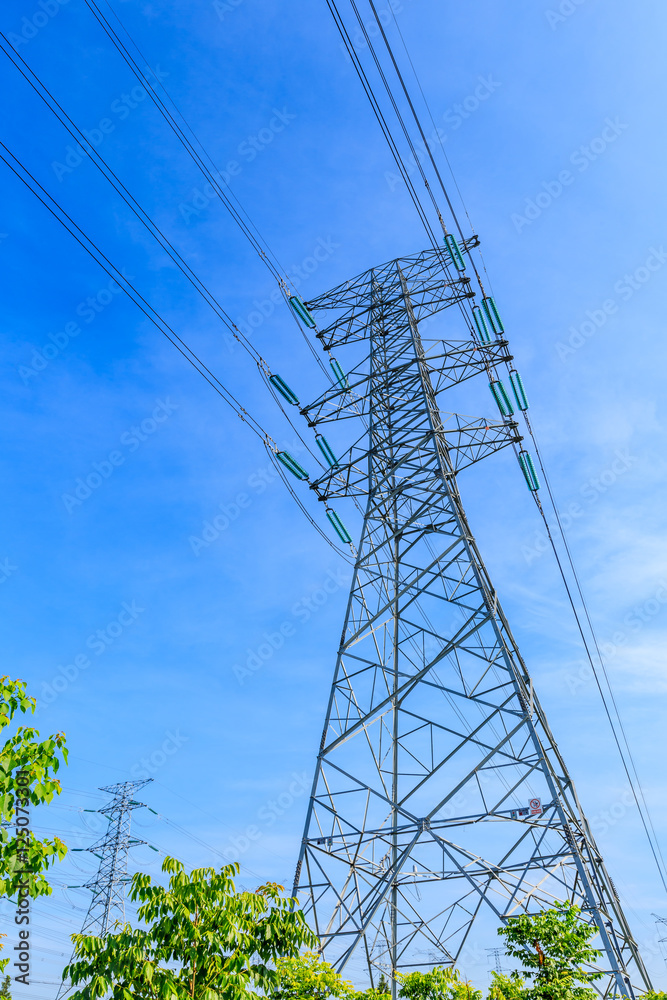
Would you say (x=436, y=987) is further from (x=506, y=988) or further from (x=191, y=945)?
(x=191, y=945)

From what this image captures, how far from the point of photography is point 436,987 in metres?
12.2

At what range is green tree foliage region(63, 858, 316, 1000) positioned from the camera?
7809mm

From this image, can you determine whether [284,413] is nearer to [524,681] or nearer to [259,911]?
[524,681]

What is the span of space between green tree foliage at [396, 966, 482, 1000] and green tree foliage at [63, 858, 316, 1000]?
3698 mm

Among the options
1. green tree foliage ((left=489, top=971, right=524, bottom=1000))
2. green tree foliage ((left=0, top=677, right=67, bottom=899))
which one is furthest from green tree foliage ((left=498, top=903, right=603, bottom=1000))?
green tree foliage ((left=0, top=677, right=67, bottom=899))

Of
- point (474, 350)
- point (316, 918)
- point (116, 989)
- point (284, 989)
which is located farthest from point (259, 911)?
point (474, 350)

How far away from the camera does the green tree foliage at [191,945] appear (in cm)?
781

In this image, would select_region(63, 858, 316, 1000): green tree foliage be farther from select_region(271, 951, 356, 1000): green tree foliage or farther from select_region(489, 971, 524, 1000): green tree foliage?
select_region(489, 971, 524, 1000): green tree foliage

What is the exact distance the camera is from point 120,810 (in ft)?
147

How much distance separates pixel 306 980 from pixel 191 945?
2278 mm

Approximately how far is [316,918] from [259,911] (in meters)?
3.29

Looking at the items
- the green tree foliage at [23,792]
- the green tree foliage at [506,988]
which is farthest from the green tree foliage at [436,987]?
the green tree foliage at [23,792]

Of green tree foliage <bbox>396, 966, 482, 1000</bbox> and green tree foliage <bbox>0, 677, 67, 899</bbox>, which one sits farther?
green tree foliage <bbox>396, 966, 482, 1000</bbox>

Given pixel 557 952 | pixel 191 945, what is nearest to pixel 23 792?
pixel 191 945
